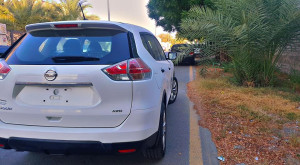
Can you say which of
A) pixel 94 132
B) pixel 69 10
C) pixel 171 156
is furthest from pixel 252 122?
pixel 69 10

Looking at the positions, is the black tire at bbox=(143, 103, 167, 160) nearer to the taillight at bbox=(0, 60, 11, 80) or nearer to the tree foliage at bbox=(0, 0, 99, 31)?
the taillight at bbox=(0, 60, 11, 80)

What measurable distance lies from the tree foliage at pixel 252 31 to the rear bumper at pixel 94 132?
5.14 m

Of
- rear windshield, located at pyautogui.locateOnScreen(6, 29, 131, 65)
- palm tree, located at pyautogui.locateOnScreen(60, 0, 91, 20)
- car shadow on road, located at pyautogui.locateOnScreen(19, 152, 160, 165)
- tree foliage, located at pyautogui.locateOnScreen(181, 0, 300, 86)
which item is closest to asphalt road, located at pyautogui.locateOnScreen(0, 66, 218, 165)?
car shadow on road, located at pyautogui.locateOnScreen(19, 152, 160, 165)

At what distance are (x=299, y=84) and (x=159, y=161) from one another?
6266 millimetres

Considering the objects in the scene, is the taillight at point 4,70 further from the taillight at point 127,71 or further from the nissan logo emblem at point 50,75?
the taillight at point 127,71

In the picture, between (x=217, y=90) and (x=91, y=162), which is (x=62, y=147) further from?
(x=217, y=90)

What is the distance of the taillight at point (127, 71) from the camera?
8.84 feet

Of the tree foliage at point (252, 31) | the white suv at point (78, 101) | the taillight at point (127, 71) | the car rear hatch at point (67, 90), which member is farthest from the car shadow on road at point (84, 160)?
the tree foliage at point (252, 31)

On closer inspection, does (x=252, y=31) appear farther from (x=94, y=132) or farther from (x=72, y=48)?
(x=94, y=132)

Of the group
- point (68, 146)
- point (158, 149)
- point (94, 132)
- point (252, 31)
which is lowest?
point (158, 149)

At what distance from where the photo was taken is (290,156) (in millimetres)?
3549

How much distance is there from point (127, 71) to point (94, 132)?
0.70 m

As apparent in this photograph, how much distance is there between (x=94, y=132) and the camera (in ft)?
8.74

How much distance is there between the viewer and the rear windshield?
2.78 m
